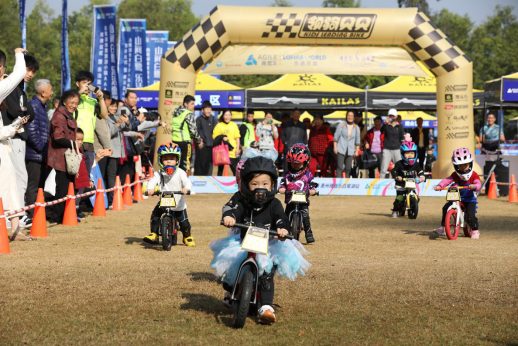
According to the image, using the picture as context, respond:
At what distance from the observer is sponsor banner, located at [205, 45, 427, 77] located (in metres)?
21.5

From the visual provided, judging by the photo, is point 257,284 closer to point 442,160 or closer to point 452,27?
point 442,160

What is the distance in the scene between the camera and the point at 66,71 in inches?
1026

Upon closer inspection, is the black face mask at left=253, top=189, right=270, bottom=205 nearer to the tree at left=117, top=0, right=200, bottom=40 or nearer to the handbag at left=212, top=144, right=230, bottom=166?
the handbag at left=212, top=144, right=230, bottom=166

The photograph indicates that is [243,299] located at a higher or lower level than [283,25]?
lower

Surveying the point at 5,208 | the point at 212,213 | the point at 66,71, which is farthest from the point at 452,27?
the point at 5,208

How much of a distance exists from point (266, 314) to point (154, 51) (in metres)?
45.4

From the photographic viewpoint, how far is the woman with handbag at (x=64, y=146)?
11742 mm

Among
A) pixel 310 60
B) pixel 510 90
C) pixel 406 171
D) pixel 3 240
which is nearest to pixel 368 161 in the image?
pixel 510 90

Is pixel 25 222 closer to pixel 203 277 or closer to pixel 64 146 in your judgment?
pixel 64 146

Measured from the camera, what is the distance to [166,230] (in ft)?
31.2

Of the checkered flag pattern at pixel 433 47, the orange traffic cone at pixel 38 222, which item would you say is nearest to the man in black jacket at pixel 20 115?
the orange traffic cone at pixel 38 222

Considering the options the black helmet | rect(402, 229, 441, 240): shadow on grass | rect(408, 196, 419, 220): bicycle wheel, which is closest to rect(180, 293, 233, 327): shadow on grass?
the black helmet

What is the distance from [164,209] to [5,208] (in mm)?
2010

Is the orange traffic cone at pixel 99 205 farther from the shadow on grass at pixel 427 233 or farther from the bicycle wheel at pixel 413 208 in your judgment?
the bicycle wheel at pixel 413 208
